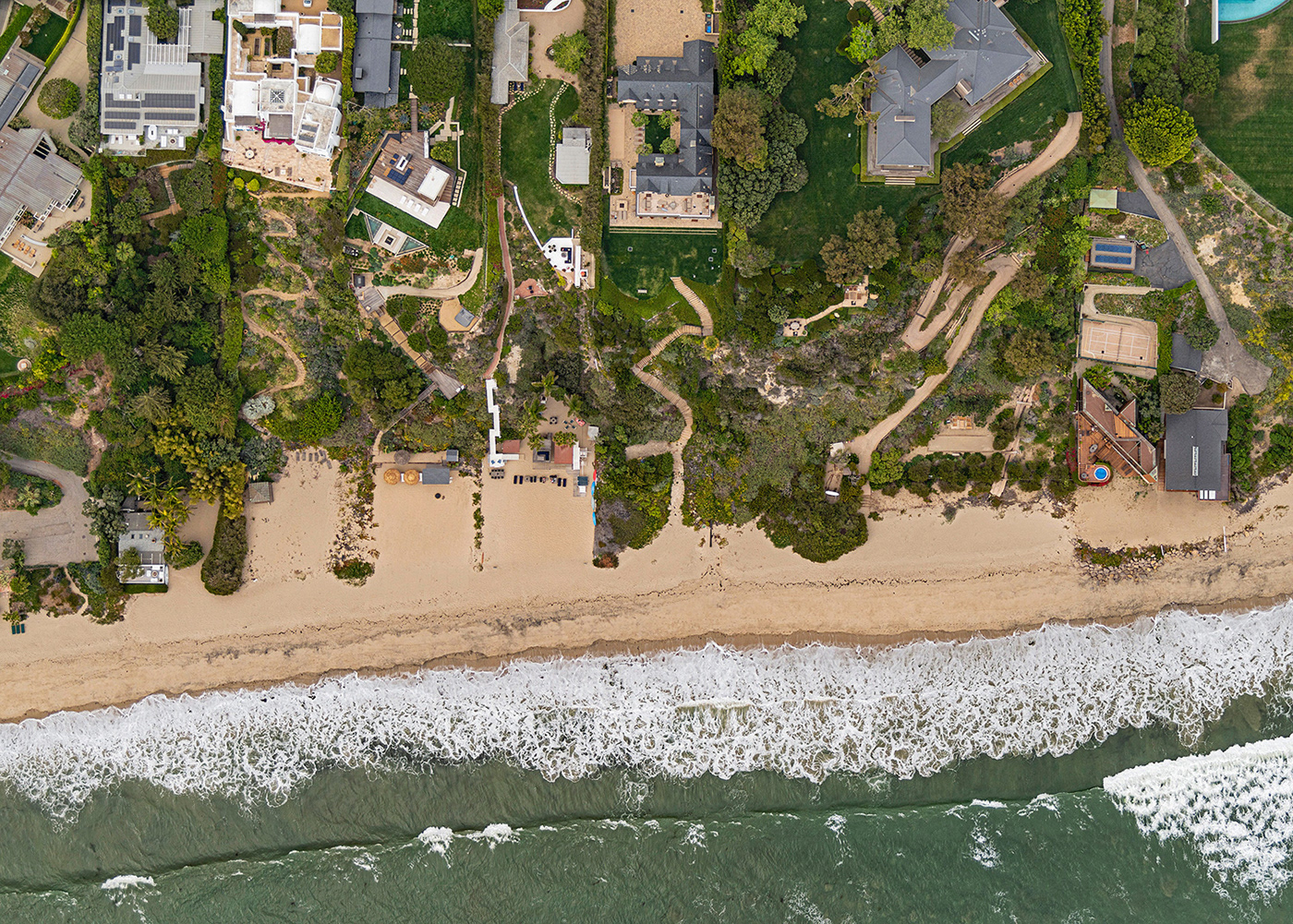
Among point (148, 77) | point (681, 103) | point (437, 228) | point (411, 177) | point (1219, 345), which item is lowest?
point (1219, 345)

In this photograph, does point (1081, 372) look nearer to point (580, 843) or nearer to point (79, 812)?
point (580, 843)

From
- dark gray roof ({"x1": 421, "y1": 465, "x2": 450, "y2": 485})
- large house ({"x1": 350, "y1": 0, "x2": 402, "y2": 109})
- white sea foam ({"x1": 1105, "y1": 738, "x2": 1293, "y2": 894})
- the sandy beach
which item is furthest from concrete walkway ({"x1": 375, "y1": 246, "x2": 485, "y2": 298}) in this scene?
white sea foam ({"x1": 1105, "y1": 738, "x2": 1293, "y2": 894})

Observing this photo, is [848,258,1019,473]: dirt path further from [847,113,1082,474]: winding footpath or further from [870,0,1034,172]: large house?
[870,0,1034,172]: large house

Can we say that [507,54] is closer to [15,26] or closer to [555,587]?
[15,26]

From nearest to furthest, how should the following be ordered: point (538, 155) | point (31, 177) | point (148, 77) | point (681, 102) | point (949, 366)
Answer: point (148, 77), point (31, 177), point (681, 102), point (538, 155), point (949, 366)

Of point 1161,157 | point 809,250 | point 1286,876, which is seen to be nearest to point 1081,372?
point 1161,157

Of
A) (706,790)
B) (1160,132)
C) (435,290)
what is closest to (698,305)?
(435,290)

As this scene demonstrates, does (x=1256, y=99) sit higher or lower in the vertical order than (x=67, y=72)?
higher
